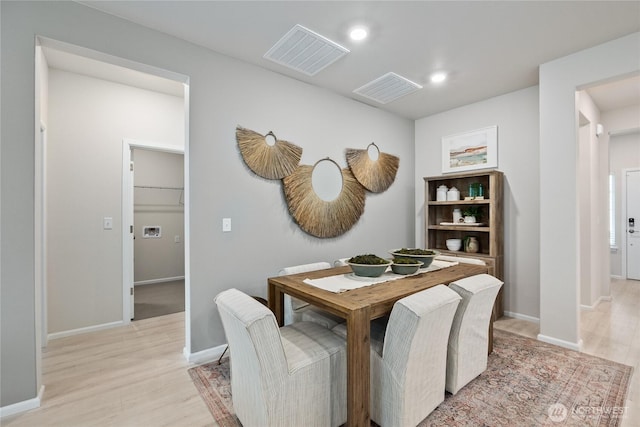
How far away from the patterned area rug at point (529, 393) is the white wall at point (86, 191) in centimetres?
170

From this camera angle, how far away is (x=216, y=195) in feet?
8.41

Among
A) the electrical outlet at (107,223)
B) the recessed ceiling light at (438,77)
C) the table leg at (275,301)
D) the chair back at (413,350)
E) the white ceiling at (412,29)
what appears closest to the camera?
the chair back at (413,350)

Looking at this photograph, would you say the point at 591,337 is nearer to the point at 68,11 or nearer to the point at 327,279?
the point at 327,279

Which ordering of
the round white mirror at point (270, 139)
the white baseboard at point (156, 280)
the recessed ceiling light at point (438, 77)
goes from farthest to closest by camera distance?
the white baseboard at point (156, 280)
the recessed ceiling light at point (438, 77)
the round white mirror at point (270, 139)

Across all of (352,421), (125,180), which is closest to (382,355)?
(352,421)

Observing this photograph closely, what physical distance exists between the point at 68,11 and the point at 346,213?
9.34ft

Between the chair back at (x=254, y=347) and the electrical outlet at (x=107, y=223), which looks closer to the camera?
the chair back at (x=254, y=347)

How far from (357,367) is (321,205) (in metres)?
1.98

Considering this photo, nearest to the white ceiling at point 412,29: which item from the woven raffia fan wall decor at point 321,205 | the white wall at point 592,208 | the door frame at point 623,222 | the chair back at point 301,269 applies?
the woven raffia fan wall decor at point 321,205

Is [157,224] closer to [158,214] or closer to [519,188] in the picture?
[158,214]

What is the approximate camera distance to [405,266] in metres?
2.17

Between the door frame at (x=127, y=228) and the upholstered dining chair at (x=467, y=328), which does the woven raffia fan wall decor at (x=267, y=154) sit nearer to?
the door frame at (x=127, y=228)

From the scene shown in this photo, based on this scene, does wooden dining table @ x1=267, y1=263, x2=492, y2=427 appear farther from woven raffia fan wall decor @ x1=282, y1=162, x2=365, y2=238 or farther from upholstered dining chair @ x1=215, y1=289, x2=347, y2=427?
woven raffia fan wall decor @ x1=282, y1=162, x2=365, y2=238

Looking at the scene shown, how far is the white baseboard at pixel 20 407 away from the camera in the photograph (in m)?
1.76
